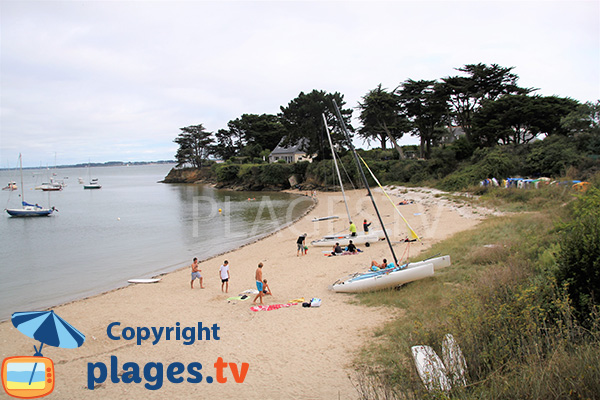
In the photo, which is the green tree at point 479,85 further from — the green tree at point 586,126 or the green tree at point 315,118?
the green tree at point 315,118

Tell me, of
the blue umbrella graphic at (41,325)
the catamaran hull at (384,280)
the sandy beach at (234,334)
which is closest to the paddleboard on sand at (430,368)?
the sandy beach at (234,334)

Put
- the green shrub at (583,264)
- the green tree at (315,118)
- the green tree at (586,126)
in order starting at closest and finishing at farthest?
1. the green shrub at (583,264)
2. the green tree at (586,126)
3. the green tree at (315,118)

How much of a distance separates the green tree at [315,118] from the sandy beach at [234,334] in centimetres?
4200

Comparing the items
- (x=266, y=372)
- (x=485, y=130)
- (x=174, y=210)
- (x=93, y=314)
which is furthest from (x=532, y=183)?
(x=174, y=210)

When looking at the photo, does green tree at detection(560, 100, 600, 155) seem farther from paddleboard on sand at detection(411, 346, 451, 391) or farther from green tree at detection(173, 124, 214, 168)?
green tree at detection(173, 124, 214, 168)

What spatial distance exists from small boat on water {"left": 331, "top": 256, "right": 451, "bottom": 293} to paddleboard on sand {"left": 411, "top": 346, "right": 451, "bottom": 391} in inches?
228

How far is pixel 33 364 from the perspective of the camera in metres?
7.33

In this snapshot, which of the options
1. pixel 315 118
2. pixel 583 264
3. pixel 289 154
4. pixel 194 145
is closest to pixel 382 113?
pixel 315 118

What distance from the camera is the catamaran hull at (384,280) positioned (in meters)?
11.1

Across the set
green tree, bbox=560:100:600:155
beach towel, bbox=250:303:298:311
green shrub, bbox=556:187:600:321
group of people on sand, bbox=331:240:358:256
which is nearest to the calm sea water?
group of people on sand, bbox=331:240:358:256

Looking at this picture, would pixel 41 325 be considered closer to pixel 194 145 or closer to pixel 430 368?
pixel 430 368

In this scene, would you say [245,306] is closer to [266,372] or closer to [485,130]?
[266,372]

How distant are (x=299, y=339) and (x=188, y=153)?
Answer: 337ft

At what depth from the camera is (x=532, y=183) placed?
2575 cm
